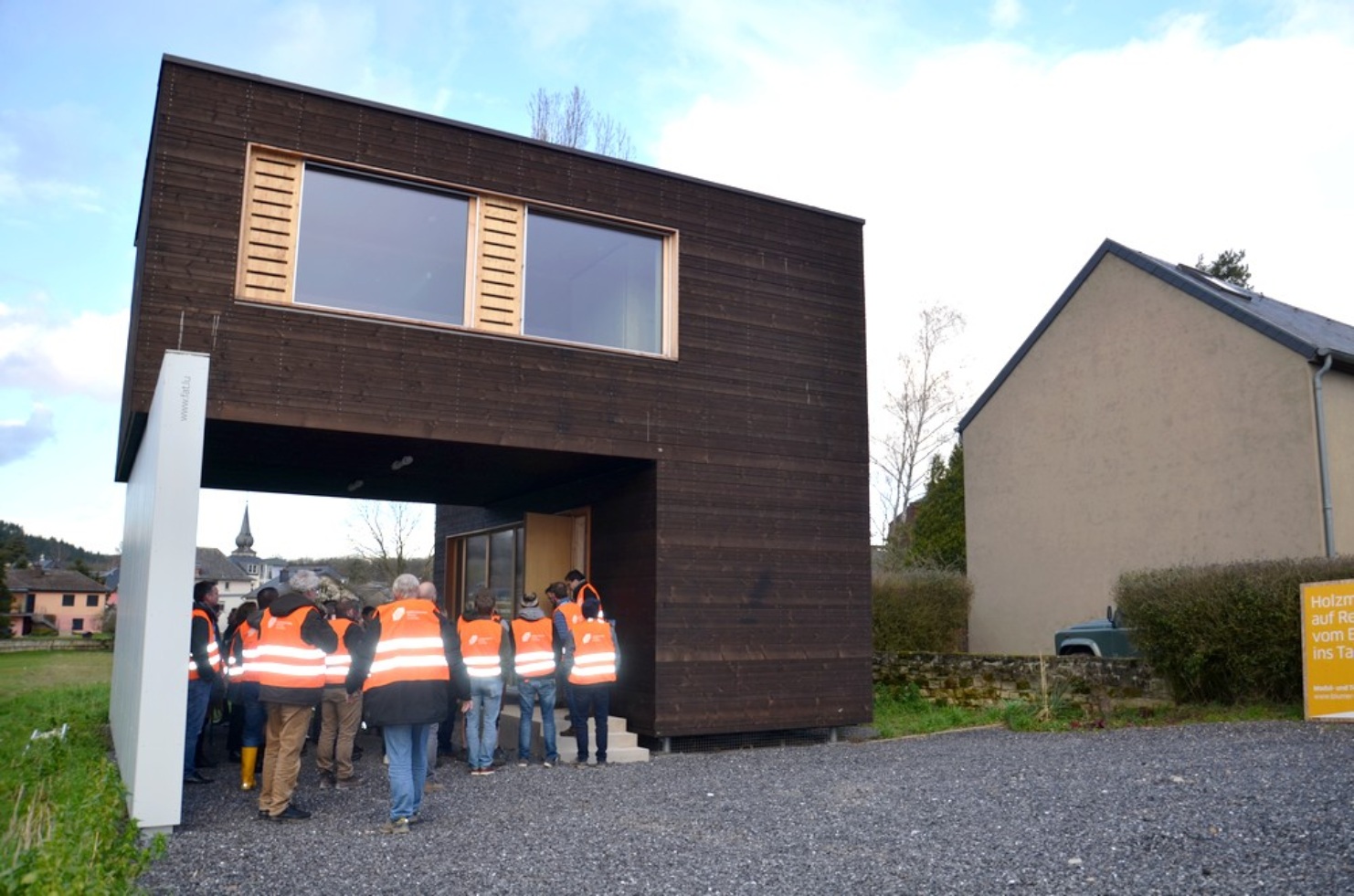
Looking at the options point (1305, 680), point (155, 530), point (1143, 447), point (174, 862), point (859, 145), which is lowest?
point (174, 862)

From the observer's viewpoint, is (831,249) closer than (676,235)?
No

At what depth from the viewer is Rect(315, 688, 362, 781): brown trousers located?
909cm

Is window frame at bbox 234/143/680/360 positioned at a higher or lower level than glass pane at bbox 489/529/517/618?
higher

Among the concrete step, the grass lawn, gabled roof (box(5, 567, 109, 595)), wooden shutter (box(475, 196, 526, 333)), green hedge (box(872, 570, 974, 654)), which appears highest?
wooden shutter (box(475, 196, 526, 333))

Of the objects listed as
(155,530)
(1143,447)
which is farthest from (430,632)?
(1143,447)

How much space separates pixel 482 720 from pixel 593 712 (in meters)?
1.07

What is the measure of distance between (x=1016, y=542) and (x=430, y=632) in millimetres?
15475

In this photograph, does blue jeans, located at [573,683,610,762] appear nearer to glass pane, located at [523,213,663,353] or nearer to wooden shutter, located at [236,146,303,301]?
glass pane, located at [523,213,663,353]

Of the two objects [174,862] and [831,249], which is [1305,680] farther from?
[174,862]

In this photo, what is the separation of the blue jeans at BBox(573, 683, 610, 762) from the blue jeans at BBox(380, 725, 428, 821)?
285cm

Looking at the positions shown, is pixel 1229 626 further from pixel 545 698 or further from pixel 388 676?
pixel 388 676

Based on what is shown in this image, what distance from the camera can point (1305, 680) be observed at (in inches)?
413

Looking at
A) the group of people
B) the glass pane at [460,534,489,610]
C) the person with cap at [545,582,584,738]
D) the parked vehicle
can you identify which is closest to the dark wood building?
the person with cap at [545,582,584,738]

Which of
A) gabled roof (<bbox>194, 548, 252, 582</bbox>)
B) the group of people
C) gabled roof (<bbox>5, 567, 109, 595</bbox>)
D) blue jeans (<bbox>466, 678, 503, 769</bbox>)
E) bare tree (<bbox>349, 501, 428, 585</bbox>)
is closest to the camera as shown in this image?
the group of people
